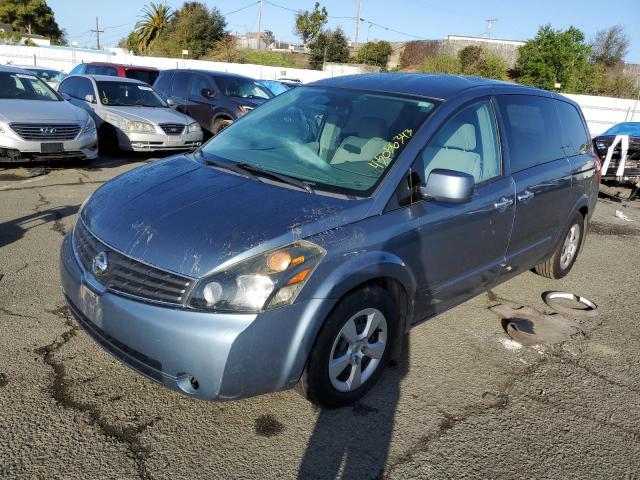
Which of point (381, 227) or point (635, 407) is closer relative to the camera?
point (381, 227)

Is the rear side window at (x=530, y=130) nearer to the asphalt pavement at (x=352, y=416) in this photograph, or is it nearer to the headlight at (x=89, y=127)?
the asphalt pavement at (x=352, y=416)

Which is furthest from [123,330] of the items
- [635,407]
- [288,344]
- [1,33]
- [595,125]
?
[1,33]

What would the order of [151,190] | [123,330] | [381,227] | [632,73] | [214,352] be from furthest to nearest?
[632,73] → [151,190] → [381,227] → [123,330] → [214,352]

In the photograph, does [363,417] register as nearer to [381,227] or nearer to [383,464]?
[383,464]

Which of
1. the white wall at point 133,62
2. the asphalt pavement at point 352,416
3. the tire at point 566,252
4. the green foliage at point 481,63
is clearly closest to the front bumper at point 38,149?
the asphalt pavement at point 352,416

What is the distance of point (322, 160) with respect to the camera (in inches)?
133

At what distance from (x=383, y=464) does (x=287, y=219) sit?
1259 millimetres

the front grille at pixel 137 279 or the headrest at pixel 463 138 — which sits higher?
the headrest at pixel 463 138

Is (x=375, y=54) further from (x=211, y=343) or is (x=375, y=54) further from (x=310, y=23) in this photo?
(x=211, y=343)

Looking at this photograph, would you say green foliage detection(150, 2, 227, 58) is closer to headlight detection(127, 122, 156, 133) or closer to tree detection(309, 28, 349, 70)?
tree detection(309, 28, 349, 70)

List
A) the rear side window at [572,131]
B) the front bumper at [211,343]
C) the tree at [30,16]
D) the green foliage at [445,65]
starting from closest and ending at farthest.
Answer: the front bumper at [211,343], the rear side window at [572,131], the green foliage at [445,65], the tree at [30,16]

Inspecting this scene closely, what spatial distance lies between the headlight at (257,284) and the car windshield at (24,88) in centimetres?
799

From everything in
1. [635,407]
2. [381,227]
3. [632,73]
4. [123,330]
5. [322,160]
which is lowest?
[635,407]

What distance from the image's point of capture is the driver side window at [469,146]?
10.9ft
